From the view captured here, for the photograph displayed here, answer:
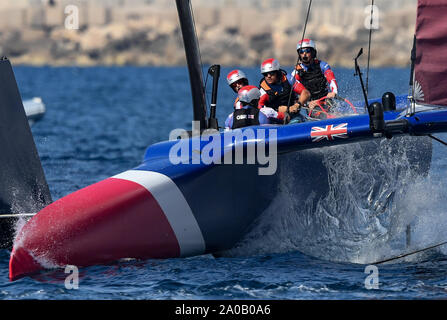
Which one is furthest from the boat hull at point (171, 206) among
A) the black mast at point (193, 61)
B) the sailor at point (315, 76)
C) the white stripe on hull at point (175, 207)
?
the sailor at point (315, 76)

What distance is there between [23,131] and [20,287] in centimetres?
191

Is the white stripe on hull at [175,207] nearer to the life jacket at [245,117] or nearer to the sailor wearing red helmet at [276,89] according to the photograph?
the life jacket at [245,117]

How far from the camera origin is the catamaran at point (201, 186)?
23.5 feet

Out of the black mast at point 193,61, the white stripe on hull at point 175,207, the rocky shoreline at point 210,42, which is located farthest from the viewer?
the rocky shoreline at point 210,42

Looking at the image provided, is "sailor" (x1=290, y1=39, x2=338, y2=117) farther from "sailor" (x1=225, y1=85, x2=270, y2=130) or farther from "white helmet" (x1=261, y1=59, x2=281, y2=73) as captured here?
"sailor" (x1=225, y1=85, x2=270, y2=130)

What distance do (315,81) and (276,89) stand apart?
3.35 feet

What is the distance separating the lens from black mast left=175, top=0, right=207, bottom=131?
31.8 ft

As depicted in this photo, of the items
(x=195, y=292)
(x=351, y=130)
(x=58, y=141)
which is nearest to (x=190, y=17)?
(x=351, y=130)

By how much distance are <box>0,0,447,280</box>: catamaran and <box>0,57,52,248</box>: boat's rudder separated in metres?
0.02

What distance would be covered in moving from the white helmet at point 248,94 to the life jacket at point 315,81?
4.82 ft

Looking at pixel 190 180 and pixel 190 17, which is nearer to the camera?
pixel 190 180

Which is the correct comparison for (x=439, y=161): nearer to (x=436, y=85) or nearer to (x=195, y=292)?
(x=436, y=85)
